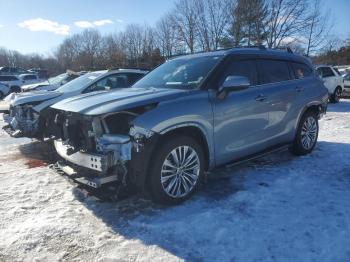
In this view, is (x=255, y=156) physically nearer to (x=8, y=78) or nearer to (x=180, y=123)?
(x=180, y=123)

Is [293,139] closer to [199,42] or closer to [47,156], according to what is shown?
[47,156]

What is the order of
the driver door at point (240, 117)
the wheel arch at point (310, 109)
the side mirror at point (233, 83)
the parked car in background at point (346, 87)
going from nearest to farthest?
the side mirror at point (233, 83)
the driver door at point (240, 117)
the wheel arch at point (310, 109)
the parked car in background at point (346, 87)

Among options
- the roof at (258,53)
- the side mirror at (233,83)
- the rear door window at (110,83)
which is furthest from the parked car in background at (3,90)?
the side mirror at (233,83)

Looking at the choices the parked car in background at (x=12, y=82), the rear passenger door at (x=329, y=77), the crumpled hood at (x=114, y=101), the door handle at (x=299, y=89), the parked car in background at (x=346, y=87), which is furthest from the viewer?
the parked car in background at (x=12, y=82)

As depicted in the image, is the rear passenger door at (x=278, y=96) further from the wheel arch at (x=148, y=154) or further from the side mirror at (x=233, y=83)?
the wheel arch at (x=148, y=154)

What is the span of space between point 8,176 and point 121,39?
64.3m

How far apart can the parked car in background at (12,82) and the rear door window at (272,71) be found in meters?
26.2

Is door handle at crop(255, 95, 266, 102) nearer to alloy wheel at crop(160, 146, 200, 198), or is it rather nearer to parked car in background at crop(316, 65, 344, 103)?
alloy wheel at crop(160, 146, 200, 198)

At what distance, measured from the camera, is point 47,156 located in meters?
6.98

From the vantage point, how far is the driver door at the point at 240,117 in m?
4.69

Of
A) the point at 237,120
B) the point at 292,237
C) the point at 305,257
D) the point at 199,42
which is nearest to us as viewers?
the point at 305,257

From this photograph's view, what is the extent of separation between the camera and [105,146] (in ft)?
12.9

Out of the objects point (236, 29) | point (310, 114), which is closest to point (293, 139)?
point (310, 114)

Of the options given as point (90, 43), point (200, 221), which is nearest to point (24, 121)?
point (200, 221)
